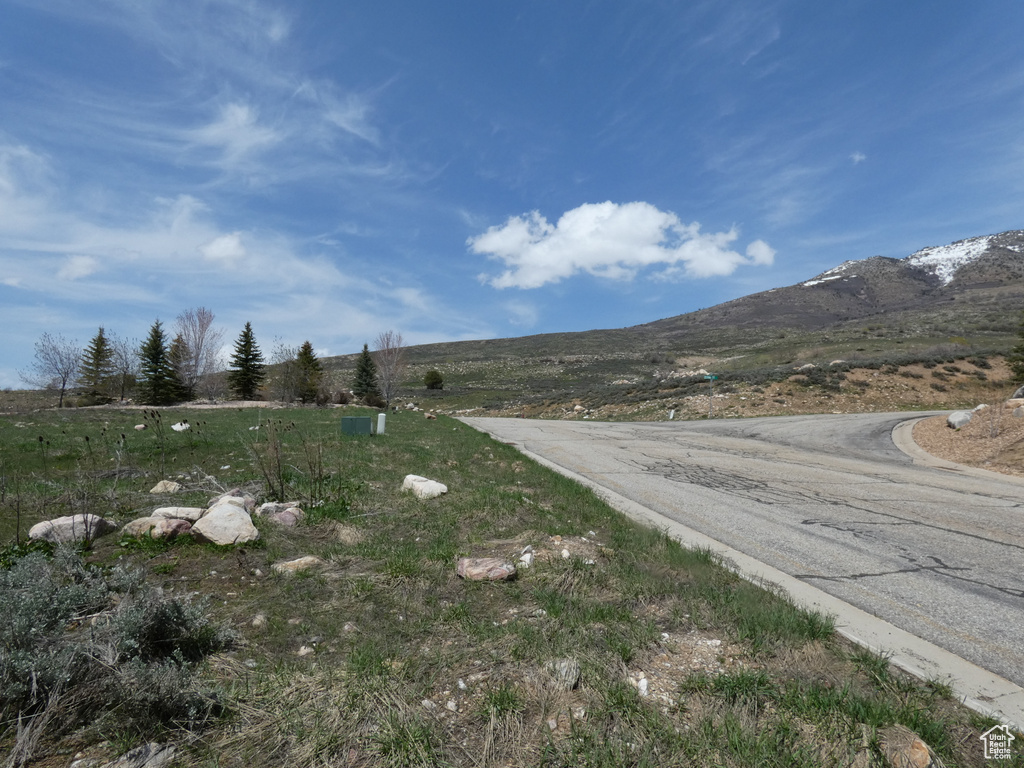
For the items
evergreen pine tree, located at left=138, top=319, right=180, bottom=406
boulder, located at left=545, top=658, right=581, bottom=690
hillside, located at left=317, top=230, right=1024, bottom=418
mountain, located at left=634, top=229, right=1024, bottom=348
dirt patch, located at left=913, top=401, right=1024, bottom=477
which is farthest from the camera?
mountain, located at left=634, top=229, right=1024, bottom=348

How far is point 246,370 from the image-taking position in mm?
47188

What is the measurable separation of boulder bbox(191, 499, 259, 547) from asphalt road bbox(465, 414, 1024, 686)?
216 inches

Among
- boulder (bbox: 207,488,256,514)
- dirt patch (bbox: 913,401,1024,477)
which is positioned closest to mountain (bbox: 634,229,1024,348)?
dirt patch (bbox: 913,401,1024,477)

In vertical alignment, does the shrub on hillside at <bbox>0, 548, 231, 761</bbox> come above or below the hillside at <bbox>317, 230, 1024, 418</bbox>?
below

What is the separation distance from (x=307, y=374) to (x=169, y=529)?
4511 centimetres

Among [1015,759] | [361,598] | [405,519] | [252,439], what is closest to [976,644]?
[1015,759]

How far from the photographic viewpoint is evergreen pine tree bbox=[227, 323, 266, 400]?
46844 millimetres

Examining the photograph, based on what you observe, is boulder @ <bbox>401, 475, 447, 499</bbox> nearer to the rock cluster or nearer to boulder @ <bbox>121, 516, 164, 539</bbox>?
the rock cluster

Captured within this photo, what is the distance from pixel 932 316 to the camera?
78.7 m

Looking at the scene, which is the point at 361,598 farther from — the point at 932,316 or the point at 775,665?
the point at 932,316

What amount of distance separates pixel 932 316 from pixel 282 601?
102 m

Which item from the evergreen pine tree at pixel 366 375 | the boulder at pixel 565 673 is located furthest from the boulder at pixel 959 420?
the evergreen pine tree at pixel 366 375

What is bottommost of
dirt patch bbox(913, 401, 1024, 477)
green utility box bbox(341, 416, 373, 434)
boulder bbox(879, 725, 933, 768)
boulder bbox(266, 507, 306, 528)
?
dirt patch bbox(913, 401, 1024, 477)

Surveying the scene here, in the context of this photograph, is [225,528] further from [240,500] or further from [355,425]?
[355,425]
